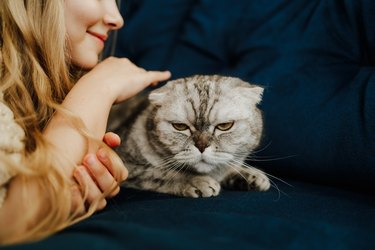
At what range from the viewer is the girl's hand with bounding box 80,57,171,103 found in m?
1.22

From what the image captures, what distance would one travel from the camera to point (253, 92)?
126 cm

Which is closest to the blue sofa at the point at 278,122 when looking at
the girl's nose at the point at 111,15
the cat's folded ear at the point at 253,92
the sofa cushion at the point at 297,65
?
the sofa cushion at the point at 297,65

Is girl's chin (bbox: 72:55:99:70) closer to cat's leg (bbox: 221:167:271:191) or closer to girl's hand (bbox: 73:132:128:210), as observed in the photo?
girl's hand (bbox: 73:132:128:210)

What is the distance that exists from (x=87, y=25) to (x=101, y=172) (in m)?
0.49

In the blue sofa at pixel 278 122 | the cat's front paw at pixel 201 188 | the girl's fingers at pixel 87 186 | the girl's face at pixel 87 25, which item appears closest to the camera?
the blue sofa at pixel 278 122

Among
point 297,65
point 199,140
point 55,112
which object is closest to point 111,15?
point 55,112

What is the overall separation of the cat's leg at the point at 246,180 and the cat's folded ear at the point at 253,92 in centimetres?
21

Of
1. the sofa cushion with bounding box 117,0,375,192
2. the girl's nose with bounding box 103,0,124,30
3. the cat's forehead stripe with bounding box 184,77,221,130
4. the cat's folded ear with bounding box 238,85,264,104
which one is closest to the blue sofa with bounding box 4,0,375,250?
the sofa cushion with bounding box 117,0,375,192

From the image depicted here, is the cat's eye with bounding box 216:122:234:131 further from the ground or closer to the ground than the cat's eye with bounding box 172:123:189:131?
further from the ground

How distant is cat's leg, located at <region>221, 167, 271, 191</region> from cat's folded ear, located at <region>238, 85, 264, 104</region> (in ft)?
0.69

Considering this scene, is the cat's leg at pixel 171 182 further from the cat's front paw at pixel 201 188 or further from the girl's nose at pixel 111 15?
the girl's nose at pixel 111 15

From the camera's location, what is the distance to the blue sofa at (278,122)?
2.69ft

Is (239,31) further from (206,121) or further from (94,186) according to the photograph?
(94,186)

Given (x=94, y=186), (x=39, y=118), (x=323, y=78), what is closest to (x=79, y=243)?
(x=94, y=186)
